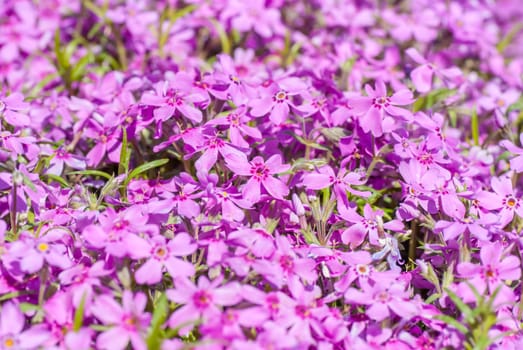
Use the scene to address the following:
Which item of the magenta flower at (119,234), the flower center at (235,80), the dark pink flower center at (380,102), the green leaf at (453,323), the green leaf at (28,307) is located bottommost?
the green leaf at (453,323)

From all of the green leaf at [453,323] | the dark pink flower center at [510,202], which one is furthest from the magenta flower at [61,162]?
the dark pink flower center at [510,202]

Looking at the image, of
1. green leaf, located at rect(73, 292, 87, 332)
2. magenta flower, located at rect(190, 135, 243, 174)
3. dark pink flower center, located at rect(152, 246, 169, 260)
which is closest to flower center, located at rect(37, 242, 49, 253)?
green leaf, located at rect(73, 292, 87, 332)

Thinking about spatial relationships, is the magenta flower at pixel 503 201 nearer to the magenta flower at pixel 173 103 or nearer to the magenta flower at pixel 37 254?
the magenta flower at pixel 173 103

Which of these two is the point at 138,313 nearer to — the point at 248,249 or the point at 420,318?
the point at 248,249

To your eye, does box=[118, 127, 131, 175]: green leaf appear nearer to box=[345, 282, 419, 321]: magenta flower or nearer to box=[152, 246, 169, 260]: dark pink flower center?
box=[152, 246, 169, 260]: dark pink flower center

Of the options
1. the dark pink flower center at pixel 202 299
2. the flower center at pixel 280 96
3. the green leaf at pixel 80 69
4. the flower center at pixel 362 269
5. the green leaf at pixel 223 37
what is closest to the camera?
the dark pink flower center at pixel 202 299

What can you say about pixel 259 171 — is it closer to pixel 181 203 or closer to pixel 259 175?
pixel 259 175

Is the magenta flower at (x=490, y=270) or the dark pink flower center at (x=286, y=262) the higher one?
the dark pink flower center at (x=286, y=262)
